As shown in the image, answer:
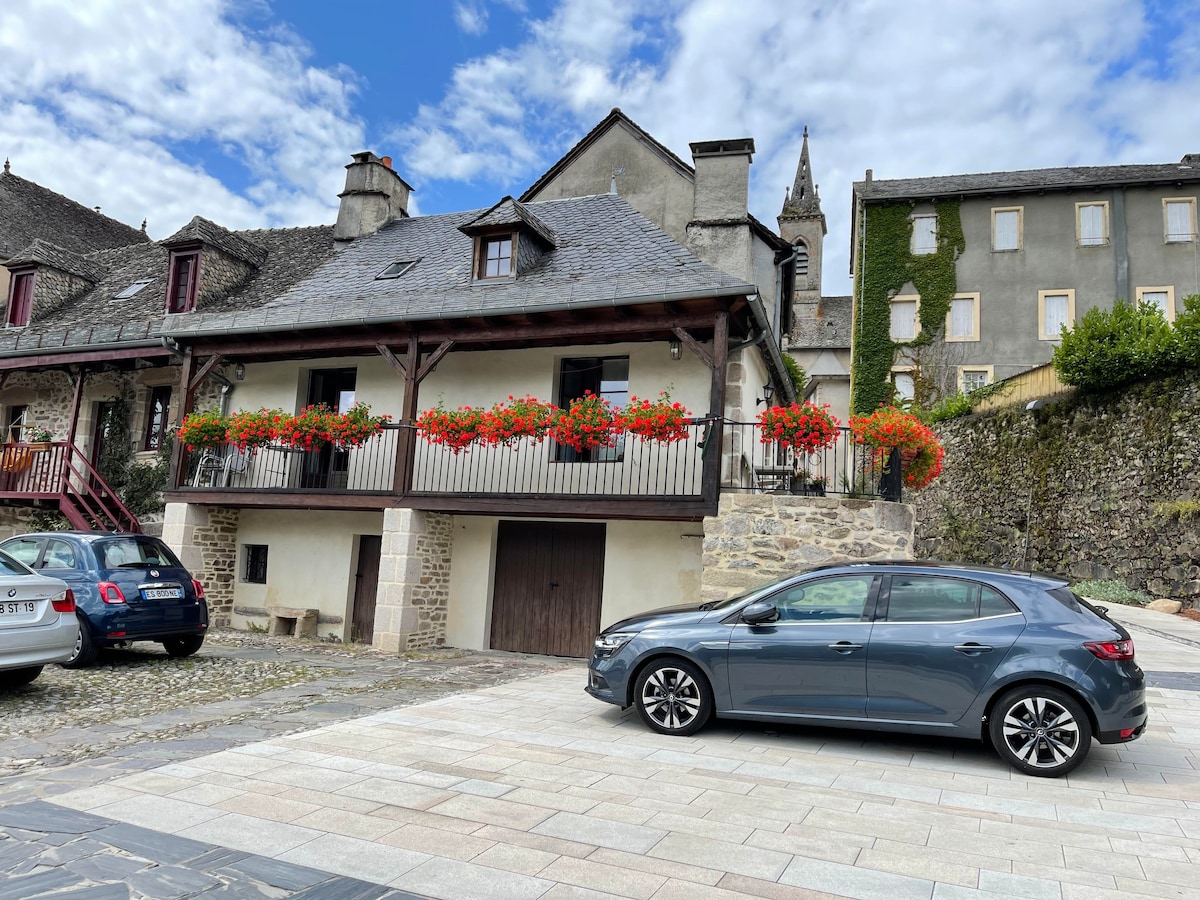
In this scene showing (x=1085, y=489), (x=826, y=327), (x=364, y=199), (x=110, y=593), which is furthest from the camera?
(x=826, y=327)

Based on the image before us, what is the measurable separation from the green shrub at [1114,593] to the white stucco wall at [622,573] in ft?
32.4

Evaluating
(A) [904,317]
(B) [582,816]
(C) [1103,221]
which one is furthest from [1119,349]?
(B) [582,816]

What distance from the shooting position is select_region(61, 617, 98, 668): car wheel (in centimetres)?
862

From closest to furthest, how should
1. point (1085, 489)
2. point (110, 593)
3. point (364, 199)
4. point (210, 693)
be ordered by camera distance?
point (210, 693) < point (110, 593) < point (364, 199) < point (1085, 489)

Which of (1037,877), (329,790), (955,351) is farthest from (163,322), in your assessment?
(955,351)

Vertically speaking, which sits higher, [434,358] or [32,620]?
[434,358]

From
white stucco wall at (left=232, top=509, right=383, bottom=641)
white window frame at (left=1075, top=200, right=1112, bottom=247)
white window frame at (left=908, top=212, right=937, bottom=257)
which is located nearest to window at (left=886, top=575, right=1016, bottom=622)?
white stucco wall at (left=232, top=509, right=383, bottom=641)

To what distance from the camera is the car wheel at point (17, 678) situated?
7504mm

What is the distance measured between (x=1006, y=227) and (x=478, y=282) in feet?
76.3

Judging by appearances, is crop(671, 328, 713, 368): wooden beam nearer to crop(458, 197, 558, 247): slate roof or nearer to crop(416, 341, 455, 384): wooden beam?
crop(416, 341, 455, 384): wooden beam

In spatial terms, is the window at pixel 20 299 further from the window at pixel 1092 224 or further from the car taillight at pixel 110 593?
the window at pixel 1092 224

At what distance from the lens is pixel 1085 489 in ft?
64.7

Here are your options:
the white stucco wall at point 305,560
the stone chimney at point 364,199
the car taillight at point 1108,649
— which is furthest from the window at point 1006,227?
the car taillight at point 1108,649

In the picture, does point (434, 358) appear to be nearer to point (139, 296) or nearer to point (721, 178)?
point (721, 178)
